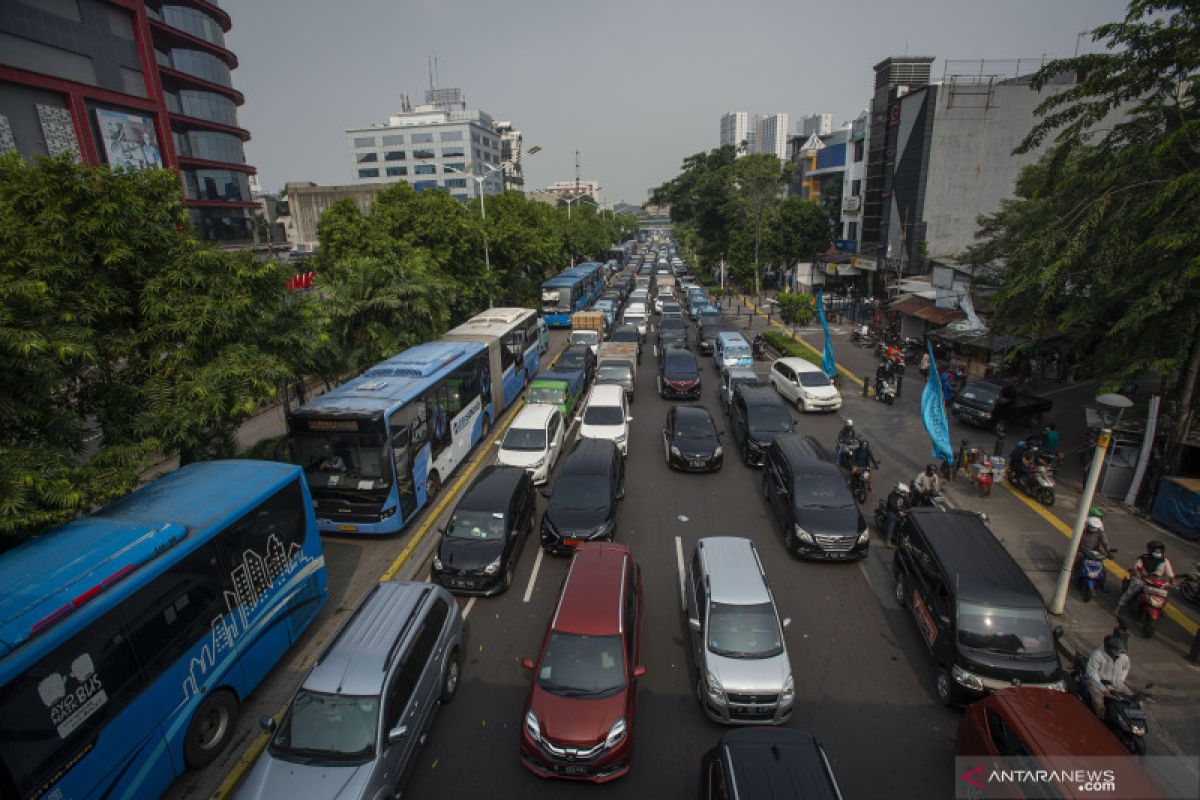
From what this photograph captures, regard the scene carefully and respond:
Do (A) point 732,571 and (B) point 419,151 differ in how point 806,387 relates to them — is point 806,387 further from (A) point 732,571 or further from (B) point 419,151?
(B) point 419,151

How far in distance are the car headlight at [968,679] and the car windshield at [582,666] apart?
482 cm

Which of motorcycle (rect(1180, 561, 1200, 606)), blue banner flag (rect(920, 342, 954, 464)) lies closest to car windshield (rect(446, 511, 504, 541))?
blue banner flag (rect(920, 342, 954, 464))

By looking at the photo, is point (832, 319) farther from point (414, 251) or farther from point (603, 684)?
point (603, 684)

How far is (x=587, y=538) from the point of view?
1218 centimetres

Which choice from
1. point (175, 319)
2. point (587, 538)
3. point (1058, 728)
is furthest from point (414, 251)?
point (1058, 728)

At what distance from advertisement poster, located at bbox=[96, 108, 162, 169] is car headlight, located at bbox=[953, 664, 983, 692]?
45569 millimetres

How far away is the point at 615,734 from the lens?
7.40 m

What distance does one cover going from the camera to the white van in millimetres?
21953

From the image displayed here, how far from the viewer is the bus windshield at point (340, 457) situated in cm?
1248

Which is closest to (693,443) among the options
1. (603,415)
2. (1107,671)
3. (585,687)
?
(603,415)

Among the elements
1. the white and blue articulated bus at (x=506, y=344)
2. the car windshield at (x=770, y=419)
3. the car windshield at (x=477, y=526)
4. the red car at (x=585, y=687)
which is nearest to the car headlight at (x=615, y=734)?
the red car at (x=585, y=687)

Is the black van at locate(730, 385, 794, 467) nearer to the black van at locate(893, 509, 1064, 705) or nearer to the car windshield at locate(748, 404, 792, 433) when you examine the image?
the car windshield at locate(748, 404, 792, 433)

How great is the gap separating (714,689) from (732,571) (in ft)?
6.40

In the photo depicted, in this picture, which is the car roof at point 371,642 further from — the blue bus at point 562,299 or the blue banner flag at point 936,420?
the blue bus at point 562,299
